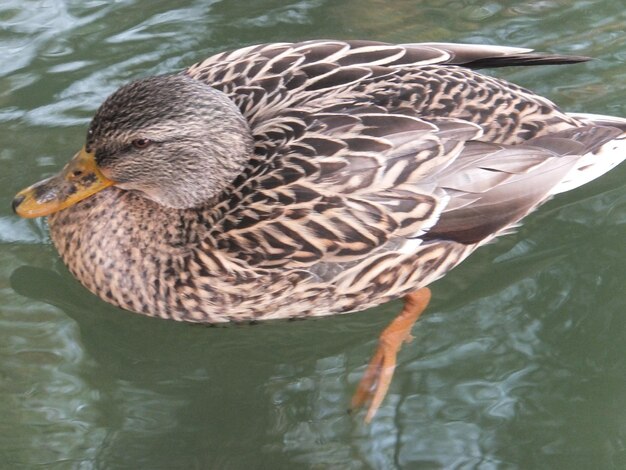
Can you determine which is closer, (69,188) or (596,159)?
(69,188)

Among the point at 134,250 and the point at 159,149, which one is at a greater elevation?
the point at 159,149

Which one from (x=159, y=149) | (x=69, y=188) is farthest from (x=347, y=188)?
(x=69, y=188)

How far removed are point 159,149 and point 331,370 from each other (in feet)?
4.04

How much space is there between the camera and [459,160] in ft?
14.2

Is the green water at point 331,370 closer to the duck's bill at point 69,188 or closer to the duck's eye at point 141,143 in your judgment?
the duck's bill at point 69,188

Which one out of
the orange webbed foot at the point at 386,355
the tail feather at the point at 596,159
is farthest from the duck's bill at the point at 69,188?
the tail feather at the point at 596,159

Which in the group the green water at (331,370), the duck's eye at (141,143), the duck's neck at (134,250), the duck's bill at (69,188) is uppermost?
the duck's eye at (141,143)

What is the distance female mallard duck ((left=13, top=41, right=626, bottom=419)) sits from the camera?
426 centimetres

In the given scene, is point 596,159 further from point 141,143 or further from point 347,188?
point 141,143

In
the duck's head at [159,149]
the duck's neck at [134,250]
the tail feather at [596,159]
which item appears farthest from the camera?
the tail feather at [596,159]

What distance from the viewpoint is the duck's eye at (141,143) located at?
4.31 m

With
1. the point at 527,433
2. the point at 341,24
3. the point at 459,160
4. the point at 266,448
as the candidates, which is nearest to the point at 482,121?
the point at 459,160

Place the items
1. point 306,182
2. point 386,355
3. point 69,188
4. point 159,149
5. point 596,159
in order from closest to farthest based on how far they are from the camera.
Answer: point 306,182 < point 159,149 < point 69,188 < point 386,355 < point 596,159

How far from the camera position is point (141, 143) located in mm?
4328
